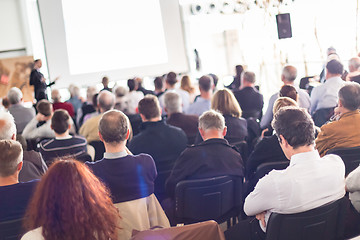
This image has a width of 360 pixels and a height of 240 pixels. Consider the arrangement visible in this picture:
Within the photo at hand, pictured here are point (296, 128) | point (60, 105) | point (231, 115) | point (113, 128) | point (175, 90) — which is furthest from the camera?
point (175, 90)

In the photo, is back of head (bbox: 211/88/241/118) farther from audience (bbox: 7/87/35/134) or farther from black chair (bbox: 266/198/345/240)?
audience (bbox: 7/87/35/134)

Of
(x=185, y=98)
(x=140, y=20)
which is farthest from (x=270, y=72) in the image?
(x=185, y=98)

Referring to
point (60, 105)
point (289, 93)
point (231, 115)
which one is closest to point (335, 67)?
point (289, 93)

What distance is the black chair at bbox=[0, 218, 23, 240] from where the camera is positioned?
2.21 m

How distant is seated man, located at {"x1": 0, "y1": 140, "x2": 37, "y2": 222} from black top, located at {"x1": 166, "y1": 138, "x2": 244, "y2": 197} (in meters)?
1.02

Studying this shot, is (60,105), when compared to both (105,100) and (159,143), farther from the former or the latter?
(159,143)

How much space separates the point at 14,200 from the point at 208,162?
1.26 meters

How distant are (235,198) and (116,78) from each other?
6533 mm

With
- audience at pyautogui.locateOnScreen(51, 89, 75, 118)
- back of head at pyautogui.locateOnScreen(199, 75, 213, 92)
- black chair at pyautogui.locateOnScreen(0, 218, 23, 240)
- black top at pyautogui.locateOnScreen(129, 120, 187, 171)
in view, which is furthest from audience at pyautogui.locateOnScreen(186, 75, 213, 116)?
black chair at pyautogui.locateOnScreen(0, 218, 23, 240)

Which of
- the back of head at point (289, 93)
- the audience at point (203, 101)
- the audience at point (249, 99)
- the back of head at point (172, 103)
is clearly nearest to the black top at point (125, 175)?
the back of head at point (289, 93)

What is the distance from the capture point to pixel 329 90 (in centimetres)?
505

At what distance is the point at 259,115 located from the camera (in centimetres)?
594

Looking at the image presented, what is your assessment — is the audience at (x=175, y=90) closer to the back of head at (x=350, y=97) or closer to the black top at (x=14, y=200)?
the back of head at (x=350, y=97)

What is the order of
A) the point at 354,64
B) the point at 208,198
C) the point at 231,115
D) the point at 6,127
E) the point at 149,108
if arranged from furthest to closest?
1. the point at 354,64
2. the point at 231,115
3. the point at 149,108
4. the point at 6,127
5. the point at 208,198
